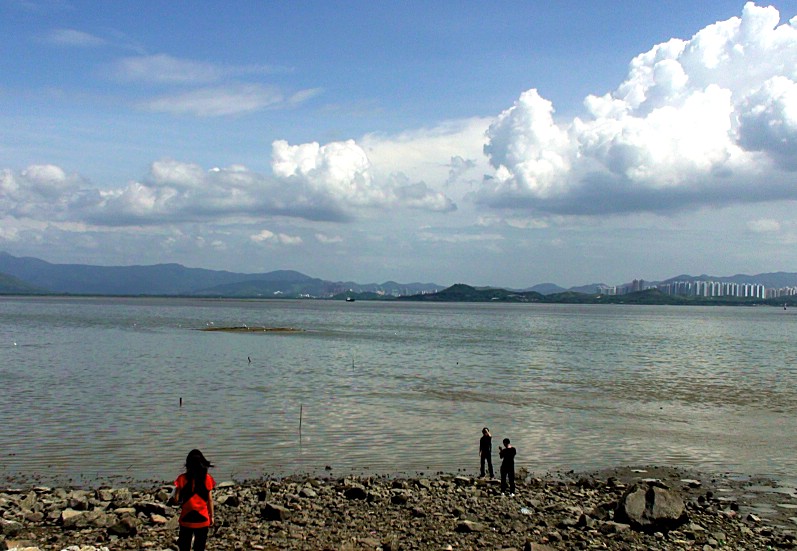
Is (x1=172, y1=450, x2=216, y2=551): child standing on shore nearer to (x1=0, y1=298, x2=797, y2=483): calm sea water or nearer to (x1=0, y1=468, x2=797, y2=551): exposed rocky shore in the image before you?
(x1=0, y1=468, x2=797, y2=551): exposed rocky shore

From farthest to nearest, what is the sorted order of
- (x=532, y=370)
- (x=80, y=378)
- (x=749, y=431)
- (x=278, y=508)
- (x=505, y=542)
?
1. (x=532, y=370)
2. (x=80, y=378)
3. (x=749, y=431)
4. (x=278, y=508)
5. (x=505, y=542)

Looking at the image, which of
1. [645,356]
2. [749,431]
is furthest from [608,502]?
[645,356]

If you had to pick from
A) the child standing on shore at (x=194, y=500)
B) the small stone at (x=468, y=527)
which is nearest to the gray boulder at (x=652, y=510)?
the small stone at (x=468, y=527)

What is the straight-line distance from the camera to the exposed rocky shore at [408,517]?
15.6 metres

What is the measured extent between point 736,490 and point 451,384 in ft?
91.9

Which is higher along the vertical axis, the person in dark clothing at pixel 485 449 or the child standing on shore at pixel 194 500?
the child standing on shore at pixel 194 500

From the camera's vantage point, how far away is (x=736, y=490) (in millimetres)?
22781

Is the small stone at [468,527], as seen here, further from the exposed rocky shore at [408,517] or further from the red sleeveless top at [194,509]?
the red sleeveless top at [194,509]

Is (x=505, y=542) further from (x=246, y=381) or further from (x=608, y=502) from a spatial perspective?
(x=246, y=381)

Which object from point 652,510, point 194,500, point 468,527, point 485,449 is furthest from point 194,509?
point 485,449

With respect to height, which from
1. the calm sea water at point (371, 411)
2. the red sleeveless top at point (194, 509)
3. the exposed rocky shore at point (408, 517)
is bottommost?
the calm sea water at point (371, 411)

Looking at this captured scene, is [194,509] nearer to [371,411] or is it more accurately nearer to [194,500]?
[194,500]

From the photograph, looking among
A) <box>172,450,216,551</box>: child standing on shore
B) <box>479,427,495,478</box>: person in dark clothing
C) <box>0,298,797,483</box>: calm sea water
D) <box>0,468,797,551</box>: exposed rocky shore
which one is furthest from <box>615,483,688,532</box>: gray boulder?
<box>172,450,216,551</box>: child standing on shore

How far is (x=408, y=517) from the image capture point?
17.8 metres
